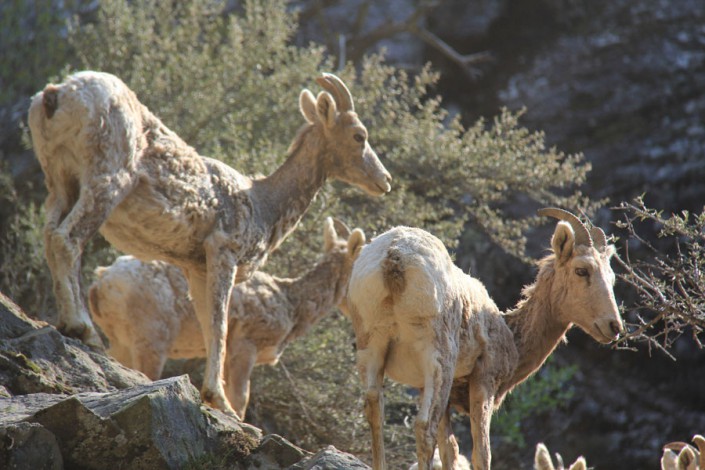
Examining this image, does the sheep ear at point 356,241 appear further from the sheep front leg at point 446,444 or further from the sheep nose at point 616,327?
the sheep nose at point 616,327

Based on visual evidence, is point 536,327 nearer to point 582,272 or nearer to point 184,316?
point 582,272

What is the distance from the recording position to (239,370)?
8820 mm

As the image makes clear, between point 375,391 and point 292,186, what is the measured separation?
2.89 metres

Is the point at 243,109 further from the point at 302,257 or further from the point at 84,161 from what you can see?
the point at 84,161

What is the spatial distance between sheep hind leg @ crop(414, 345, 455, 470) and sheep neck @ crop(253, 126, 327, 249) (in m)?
2.56

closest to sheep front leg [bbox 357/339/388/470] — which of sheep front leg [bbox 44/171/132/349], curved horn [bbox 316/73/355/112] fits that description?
sheep front leg [bbox 44/171/132/349]

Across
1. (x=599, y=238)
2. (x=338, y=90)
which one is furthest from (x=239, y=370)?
(x=599, y=238)

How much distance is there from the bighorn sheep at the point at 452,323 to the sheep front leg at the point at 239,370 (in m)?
2.45

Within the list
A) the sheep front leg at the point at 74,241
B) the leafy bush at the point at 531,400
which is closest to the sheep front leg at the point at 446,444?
the sheep front leg at the point at 74,241

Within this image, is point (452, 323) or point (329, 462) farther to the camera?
point (452, 323)

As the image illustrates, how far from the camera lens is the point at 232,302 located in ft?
29.6

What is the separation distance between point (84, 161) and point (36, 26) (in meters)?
9.19

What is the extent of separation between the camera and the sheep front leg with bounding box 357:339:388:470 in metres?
5.64

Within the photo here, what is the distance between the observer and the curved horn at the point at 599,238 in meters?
7.15
